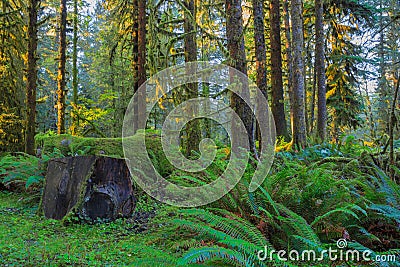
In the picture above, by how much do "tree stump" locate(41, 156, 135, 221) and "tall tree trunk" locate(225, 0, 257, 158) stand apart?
2283 mm

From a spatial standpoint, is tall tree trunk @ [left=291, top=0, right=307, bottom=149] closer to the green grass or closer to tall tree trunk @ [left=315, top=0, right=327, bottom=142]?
tall tree trunk @ [left=315, top=0, right=327, bottom=142]

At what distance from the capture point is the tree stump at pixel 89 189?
4.36 m

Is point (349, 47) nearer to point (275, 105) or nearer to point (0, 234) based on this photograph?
point (275, 105)

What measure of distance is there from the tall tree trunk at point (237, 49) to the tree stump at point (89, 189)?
7.49 feet

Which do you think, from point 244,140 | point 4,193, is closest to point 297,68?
point 244,140

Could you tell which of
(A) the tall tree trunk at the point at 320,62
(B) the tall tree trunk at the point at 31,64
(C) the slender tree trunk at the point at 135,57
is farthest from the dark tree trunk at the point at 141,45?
(A) the tall tree trunk at the point at 320,62

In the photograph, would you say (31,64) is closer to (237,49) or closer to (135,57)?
(135,57)

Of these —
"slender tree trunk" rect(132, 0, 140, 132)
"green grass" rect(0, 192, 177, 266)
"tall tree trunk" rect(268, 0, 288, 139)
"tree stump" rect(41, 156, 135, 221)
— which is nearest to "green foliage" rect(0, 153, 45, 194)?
"tree stump" rect(41, 156, 135, 221)

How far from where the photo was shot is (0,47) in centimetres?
934

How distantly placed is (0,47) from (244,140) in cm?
849

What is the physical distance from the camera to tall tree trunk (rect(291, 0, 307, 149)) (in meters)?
8.34

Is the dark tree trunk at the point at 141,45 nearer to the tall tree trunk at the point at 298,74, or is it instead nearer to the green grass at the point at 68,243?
the tall tree trunk at the point at 298,74

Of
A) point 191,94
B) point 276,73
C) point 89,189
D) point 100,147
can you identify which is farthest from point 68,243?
point 276,73

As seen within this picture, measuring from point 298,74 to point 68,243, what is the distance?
23.7 ft
